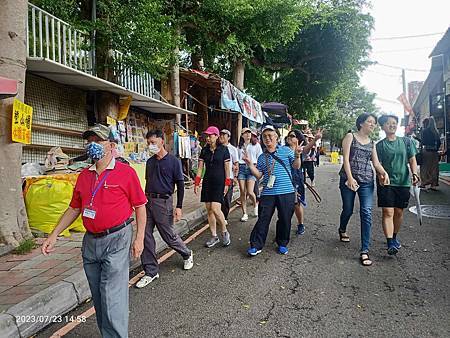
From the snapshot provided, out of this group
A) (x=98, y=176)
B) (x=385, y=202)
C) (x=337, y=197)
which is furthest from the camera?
(x=337, y=197)

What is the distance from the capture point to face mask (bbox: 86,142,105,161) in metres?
2.77

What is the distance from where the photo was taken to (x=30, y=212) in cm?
598

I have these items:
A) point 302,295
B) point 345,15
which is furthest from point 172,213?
point 345,15

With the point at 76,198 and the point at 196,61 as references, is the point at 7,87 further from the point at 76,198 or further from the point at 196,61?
the point at 196,61

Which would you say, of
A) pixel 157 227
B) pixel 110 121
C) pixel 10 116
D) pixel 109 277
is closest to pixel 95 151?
pixel 109 277

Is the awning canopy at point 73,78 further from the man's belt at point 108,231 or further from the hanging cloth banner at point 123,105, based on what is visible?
the man's belt at point 108,231

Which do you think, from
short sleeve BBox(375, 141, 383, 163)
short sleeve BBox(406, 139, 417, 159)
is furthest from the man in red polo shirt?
short sleeve BBox(406, 139, 417, 159)

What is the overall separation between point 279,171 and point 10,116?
3708 millimetres

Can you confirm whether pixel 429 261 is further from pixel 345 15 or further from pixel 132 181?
pixel 345 15

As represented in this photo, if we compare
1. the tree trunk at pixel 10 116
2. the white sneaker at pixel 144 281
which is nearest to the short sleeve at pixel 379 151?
the white sneaker at pixel 144 281

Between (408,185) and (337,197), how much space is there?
5550mm

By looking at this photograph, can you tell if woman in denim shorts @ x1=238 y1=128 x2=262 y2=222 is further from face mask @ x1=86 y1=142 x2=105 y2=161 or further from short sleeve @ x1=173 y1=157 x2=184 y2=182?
face mask @ x1=86 y1=142 x2=105 y2=161

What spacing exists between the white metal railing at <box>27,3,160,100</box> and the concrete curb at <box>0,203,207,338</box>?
439cm

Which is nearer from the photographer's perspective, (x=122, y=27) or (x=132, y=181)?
(x=132, y=181)
